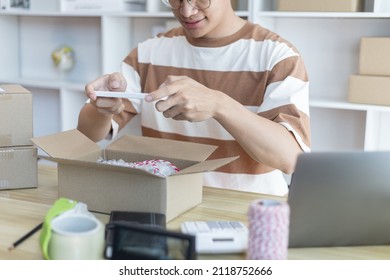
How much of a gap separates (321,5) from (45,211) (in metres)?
1.53

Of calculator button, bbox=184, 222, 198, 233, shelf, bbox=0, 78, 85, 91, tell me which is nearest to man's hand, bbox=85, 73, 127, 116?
calculator button, bbox=184, 222, 198, 233

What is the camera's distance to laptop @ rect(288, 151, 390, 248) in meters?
0.86

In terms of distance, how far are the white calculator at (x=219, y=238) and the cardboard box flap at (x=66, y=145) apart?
0.37 metres

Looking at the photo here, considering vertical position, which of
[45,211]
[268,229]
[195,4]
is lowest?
[45,211]

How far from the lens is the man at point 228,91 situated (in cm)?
138

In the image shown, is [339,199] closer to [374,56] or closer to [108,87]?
[108,87]

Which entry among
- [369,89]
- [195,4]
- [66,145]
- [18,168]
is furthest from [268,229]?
[369,89]

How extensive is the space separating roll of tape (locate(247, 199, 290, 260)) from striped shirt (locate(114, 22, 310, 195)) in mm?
703

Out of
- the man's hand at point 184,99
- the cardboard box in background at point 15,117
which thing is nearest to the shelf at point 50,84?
the cardboard box in background at point 15,117

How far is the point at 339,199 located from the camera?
894mm

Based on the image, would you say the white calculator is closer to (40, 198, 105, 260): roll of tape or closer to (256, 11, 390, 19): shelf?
(40, 198, 105, 260): roll of tape

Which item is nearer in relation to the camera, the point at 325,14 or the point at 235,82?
the point at 235,82

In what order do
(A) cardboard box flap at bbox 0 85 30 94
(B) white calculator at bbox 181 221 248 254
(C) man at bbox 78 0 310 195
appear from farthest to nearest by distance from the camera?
(C) man at bbox 78 0 310 195
(A) cardboard box flap at bbox 0 85 30 94
(B) white calculator at bbox 181 221 248 254
